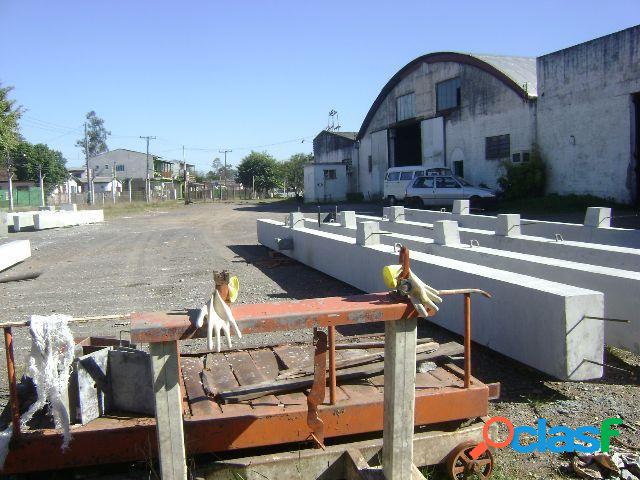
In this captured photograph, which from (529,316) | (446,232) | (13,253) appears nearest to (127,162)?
(13,253)

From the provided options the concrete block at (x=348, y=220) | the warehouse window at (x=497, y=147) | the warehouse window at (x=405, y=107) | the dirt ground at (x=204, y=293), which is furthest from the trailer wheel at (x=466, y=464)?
the warehouse window at (x=405, y=107)

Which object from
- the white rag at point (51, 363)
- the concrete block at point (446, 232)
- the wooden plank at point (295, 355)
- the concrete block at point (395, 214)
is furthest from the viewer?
the concrete block at point (395, 214)

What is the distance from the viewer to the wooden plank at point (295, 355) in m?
4.54

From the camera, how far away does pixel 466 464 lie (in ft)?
12.5

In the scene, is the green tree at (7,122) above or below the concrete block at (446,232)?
above

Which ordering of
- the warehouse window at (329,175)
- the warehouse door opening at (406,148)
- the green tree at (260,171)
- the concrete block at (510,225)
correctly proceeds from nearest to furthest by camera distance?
the concrete block at (510,225) → the warehouse door opening at (406,148) → the warehouse window at (329,175) → the green tree at (260,171)

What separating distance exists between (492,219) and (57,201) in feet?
168

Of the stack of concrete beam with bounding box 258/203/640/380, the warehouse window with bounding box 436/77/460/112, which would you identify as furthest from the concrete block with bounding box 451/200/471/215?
the warehouse window with bounding box 436/77/460/112

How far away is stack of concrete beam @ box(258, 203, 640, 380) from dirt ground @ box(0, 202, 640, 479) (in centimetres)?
25

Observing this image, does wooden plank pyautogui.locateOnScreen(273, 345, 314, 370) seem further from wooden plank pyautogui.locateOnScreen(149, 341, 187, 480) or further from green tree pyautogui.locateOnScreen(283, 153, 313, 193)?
green tree pyautogui.locateOnScreen(283, 153, 313, 193)

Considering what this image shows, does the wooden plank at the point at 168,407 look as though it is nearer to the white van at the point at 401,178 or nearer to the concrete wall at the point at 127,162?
the white van at the point at 401,178

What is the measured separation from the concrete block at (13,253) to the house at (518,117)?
19.2m

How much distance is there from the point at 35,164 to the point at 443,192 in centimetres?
5266

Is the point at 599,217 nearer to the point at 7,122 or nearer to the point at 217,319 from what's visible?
the point at 217,319
